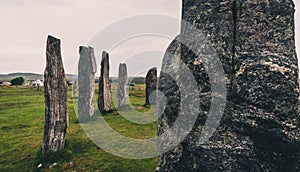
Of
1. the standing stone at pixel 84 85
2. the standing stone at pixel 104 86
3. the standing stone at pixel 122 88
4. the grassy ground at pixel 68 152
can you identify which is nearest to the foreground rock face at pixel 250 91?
the grassy ground at pixel 68 152

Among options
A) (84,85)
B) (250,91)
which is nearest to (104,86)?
(84,85)

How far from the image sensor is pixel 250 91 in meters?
4.77

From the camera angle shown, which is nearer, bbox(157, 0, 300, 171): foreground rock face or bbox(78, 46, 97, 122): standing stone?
bbox(157, 0, 300, 171): foreground rock face

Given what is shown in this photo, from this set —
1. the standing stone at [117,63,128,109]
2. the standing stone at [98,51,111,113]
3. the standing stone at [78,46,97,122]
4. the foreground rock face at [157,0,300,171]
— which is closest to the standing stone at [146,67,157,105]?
the standing stone at [117,63,128,109]

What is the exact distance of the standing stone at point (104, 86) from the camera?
1641 cm

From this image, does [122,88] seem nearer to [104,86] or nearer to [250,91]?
[104,86]

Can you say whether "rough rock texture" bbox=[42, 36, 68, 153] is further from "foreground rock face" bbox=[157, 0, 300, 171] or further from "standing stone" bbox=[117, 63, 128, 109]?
"standing stone" bbox=[117, 63, 128, 109]

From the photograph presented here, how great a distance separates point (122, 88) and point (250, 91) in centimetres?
1589

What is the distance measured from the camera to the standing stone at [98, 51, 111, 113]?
16406 millimetres

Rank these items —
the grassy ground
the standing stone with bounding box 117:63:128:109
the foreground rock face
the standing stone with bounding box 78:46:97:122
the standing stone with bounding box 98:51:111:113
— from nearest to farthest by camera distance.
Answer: the foreground rock face < the grassy ground < the standing stone with bounding box 78:46:97:122 < the standing stone with bounding box 98:51:111:113 < the standing stone with bounding box 117:63:128:109

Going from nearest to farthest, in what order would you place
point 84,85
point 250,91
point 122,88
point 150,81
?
point 250,91 < point 84,85 < point 122,88 < point 150,81

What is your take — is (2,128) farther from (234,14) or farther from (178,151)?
(234,14)

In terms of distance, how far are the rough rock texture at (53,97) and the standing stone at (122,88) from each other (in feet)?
34.8

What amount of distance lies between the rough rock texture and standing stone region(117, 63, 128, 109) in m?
10.6
